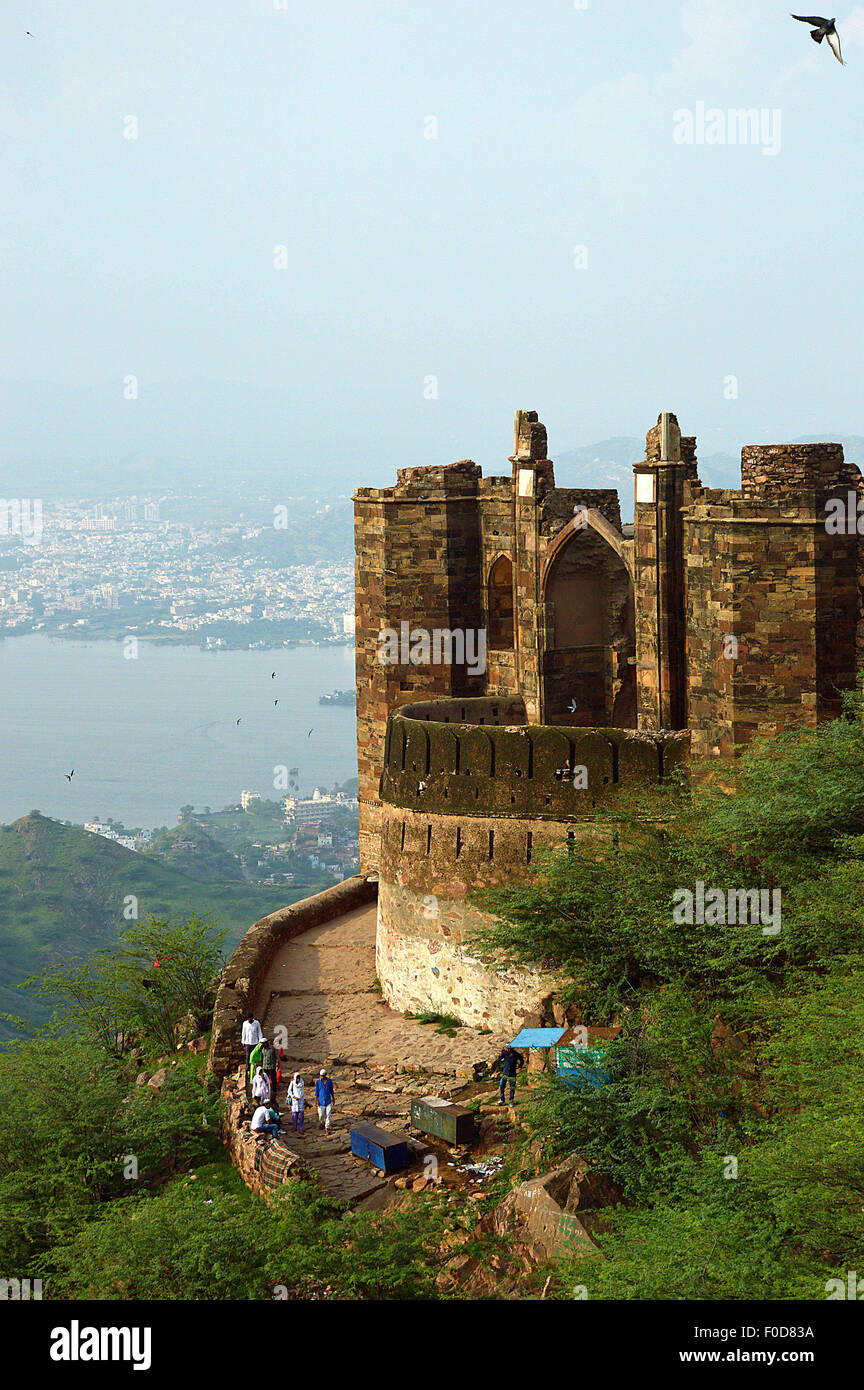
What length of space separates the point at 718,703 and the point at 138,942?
1507cm

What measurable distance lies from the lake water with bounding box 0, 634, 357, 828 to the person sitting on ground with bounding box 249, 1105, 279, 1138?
120441mm

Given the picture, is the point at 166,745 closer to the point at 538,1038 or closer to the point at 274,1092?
the point at 274,1092

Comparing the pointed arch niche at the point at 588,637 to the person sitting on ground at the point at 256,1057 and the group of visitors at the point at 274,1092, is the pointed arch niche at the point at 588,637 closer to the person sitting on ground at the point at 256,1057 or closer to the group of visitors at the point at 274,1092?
the person sitting on ground at the point at 256,1057

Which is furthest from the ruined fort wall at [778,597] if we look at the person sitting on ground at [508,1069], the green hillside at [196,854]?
the green hillside at [196,854]

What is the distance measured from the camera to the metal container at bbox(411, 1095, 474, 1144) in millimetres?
19094

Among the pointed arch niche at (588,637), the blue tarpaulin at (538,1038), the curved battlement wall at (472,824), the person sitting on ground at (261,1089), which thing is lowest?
the person sitting on ground at (261,1089)

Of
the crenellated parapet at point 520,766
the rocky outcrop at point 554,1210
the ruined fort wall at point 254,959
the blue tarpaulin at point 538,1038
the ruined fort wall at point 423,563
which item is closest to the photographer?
the rocky outcrop at point 554,1210

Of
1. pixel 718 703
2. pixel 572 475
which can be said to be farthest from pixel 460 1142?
pixel 572 475

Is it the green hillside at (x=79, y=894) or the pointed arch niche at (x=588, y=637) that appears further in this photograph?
the green hillside at (x=79, y=894)

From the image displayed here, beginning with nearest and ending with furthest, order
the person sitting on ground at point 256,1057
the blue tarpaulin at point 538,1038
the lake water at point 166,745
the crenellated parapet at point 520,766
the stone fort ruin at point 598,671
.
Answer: the blue tarpaulin at point 538,1038, the stone fort ruin at point 598,671, the person sitting on ground at point 256,1057, the crenellated parapet at point 520,766, the lake water at point 166,745

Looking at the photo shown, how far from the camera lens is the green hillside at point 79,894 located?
284ft

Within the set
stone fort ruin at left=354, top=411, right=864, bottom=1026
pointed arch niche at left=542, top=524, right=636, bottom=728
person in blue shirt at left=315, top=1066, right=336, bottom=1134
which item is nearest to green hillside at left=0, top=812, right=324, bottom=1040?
pointed arch niche at left=542, top=524, right=636, bottom=728

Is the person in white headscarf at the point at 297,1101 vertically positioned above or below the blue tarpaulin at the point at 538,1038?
below

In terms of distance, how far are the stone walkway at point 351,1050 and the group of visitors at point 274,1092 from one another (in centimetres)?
17
